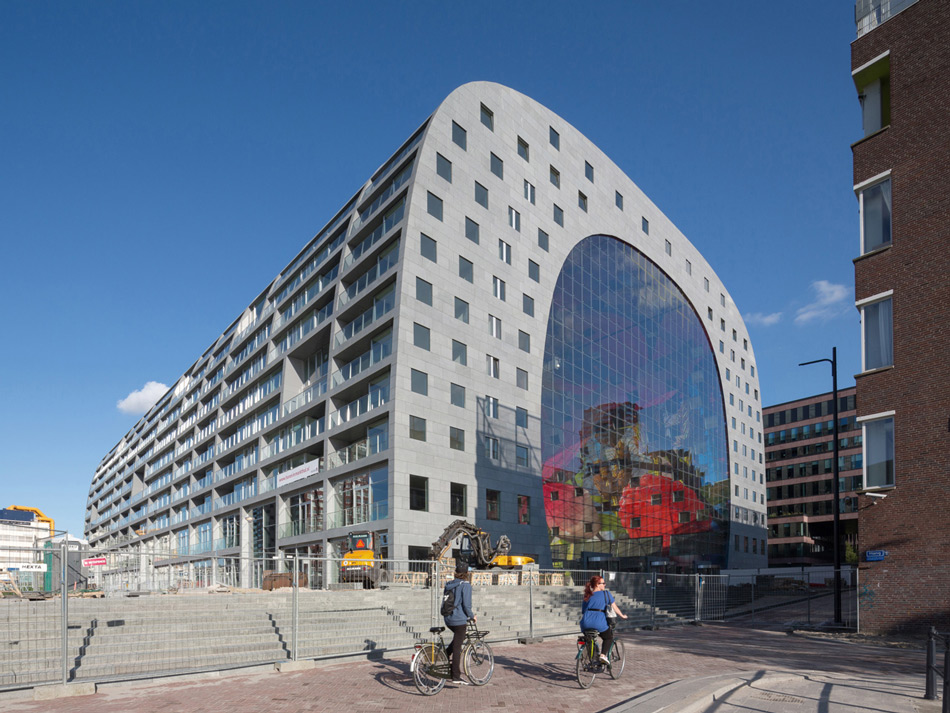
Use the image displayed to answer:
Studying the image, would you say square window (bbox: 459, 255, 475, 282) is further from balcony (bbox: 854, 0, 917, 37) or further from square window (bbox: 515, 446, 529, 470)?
balcony (bbox: 854, 0, 917, 37)

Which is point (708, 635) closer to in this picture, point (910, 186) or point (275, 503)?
point (910, 186)

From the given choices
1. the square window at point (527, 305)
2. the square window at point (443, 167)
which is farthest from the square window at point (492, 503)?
the square window at point (443, 167)

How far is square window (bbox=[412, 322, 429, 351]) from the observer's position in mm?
39553

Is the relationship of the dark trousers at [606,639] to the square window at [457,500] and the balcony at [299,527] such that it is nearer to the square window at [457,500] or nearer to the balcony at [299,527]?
the square window at [457,500]

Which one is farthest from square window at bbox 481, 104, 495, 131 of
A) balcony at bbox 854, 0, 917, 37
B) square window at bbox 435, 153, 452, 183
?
balcony at bbox 854, 0, 917, 37

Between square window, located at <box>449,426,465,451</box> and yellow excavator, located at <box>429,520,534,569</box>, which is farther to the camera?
square window, located at <box>449,426,465,451</box>

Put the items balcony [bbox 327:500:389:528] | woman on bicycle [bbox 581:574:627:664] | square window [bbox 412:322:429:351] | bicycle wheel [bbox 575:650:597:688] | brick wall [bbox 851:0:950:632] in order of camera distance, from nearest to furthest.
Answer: bicycle wheel [bbox 575:650:597:688], woman on bicycle [bbox 581:574:627:664], brick wall [bbox 851:0:950:632], balcony [bbox 327:500:389:528], square window [bbox 412:322:429:351]

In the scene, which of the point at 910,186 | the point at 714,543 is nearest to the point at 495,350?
the point at 910,186

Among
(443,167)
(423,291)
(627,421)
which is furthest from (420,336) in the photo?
(627,421)

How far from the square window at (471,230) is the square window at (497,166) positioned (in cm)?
435

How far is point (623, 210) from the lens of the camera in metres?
59.9

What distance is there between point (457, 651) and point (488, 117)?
4067cm

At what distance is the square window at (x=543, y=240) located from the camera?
162 ft

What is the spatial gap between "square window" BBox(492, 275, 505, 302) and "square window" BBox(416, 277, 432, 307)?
17.0ft
